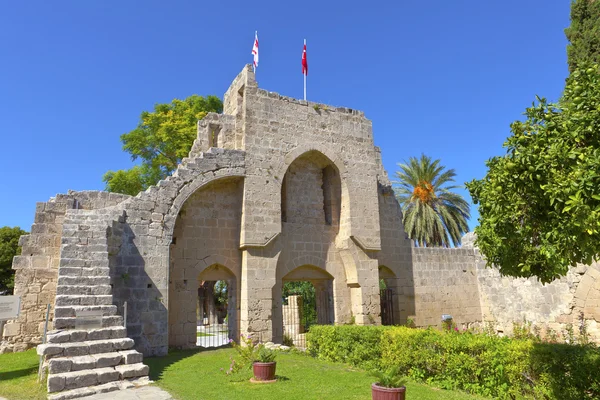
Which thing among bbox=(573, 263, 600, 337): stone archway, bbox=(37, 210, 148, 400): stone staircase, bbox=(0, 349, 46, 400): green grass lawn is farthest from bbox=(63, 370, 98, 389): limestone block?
bbox=(573, 263, 600, 337): stone archway

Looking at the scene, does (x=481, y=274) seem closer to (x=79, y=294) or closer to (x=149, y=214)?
(x=149, y=214)

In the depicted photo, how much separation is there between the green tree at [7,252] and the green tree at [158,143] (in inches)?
247

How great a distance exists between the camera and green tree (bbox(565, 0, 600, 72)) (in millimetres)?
17719

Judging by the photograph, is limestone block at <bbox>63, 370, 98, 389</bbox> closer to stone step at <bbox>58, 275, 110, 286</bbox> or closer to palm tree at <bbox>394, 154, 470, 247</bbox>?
stone step at <bbox>58, 275, 110, 286</bbox>

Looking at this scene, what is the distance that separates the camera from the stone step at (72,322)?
779 centimetres

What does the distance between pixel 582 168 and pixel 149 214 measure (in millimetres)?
10292

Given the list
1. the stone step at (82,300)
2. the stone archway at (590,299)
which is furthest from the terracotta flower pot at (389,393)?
the stone archway at (590,299)

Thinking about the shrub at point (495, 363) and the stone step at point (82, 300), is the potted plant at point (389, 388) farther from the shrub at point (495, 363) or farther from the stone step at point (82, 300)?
the stone step at point (82, 300)

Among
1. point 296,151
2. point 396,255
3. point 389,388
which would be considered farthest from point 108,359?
point 396,255

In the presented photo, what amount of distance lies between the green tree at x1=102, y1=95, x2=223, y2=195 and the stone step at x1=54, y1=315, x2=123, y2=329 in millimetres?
15716

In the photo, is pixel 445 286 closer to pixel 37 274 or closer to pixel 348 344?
pixel 348 344

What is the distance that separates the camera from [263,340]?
12609mm

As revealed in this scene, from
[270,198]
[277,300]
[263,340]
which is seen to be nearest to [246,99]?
[270,198]

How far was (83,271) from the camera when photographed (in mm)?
8977
